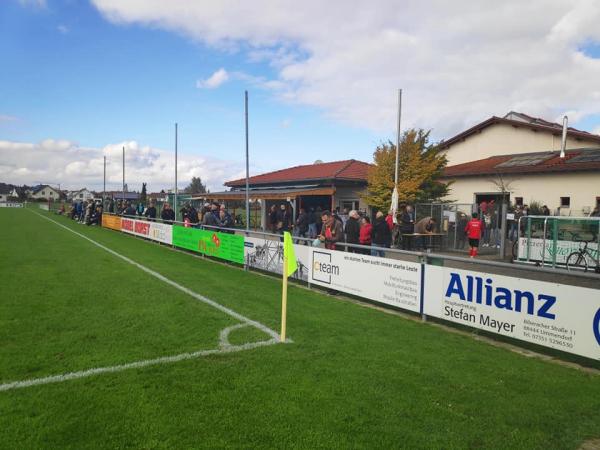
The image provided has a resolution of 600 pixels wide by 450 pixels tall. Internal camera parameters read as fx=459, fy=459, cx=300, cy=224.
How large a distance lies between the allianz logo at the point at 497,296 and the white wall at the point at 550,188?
18881 millimetres

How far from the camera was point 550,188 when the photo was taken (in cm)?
2388

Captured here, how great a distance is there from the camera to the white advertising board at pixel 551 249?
13664 millimetres

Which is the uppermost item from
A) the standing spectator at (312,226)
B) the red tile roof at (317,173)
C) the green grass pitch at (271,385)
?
the red tile roof at (317,173)

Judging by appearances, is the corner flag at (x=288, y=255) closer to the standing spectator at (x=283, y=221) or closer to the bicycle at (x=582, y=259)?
the bicycle at (x=582, y=259)

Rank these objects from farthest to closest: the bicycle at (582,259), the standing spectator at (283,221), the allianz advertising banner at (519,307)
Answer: the standing spectator at (283,221)
the bicycle at (582,259)
the allianz advertising banner at (519,307)

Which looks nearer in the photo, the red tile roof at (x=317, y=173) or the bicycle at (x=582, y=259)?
the bicycle at (x=582, y=259)

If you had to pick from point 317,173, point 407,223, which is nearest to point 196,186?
point 317,173

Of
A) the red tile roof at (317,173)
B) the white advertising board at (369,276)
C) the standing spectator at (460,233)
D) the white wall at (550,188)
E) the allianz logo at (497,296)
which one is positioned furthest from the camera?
the red tile roof at (317,173)

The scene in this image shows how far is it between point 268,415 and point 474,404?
1964 mm

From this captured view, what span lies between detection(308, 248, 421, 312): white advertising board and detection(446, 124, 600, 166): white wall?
25.5 metres

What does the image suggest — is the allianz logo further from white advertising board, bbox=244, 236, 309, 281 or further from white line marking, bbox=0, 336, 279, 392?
white advertising board, bbox=244, 236, 309, 281

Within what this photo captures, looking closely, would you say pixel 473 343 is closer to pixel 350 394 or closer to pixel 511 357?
pixel 511 357

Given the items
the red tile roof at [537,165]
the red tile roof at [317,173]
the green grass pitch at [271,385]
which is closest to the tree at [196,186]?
the red tile roof at [317,173]

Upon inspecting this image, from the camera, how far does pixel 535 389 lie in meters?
4.79
